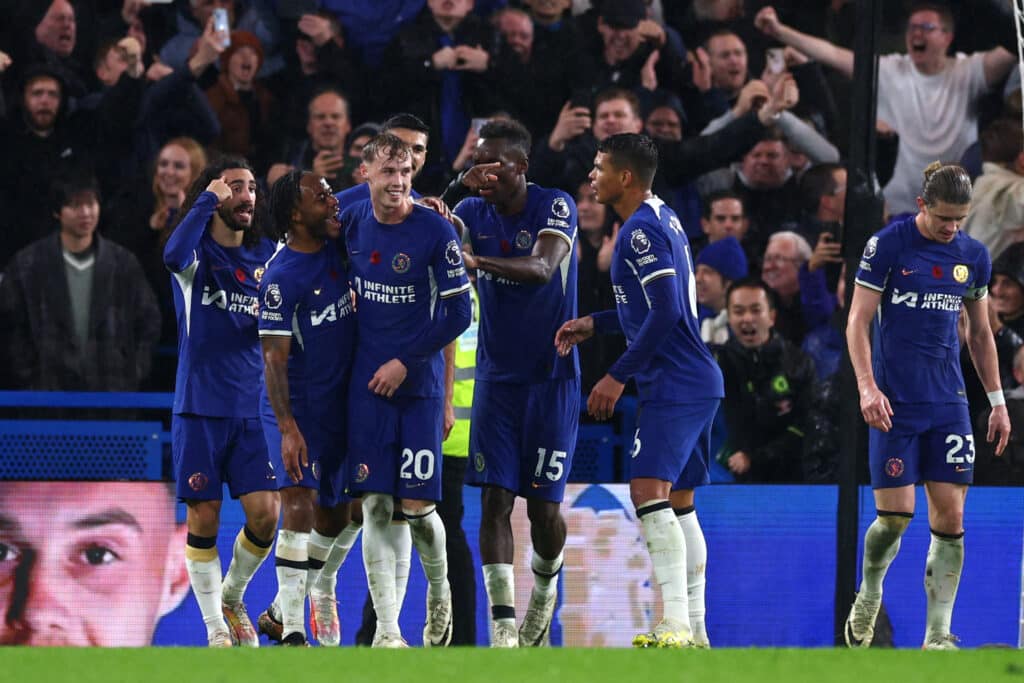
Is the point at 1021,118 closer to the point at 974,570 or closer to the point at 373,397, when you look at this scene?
the point at 974,570

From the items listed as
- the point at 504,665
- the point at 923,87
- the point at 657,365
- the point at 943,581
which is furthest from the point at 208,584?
the point at 923,87

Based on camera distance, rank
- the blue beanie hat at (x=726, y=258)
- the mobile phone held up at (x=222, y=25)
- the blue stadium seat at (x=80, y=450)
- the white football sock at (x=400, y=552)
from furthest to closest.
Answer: the mobile phone held up at (x=222, y=25) < the blue beanie hat at (x=726, y=258) < the blue stadium seat at (x=80, y=450) < the white football sock at (x=400, y=552)

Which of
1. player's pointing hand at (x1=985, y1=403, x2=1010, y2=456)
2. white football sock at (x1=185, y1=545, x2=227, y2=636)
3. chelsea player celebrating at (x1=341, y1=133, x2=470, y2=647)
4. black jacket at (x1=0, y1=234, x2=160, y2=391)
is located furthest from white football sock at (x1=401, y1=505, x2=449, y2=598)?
black jacket at (x1=0, y1=234, x2=160, y2=391)

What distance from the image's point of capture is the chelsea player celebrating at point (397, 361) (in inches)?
245

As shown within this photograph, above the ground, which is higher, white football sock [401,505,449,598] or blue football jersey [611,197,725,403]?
blue football jersey [611,197,725,403]

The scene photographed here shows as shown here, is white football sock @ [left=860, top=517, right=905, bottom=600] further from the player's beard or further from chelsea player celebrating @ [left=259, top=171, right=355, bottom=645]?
the player's beard

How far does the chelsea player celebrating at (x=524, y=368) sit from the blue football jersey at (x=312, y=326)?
0.61m

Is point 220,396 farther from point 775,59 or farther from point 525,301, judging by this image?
point 775,59

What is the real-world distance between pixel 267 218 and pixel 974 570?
13.8 ft

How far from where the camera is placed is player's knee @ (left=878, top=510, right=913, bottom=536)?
7125 millimetres

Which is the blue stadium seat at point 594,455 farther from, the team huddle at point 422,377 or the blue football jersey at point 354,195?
the blue football jersey at point 354,195

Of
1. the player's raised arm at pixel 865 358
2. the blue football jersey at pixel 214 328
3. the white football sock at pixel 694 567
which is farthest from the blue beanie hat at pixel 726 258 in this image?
the blue football jersey at pixel 214 328

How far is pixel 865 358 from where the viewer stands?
22.6 ft

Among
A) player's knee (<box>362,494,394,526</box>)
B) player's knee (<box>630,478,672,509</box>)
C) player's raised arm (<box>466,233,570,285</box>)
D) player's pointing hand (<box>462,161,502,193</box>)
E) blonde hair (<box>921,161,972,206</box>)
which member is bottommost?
player's knee (<box>362,494,394,526</box>)
